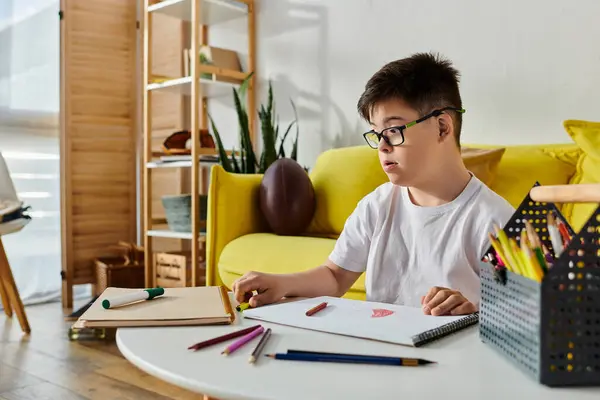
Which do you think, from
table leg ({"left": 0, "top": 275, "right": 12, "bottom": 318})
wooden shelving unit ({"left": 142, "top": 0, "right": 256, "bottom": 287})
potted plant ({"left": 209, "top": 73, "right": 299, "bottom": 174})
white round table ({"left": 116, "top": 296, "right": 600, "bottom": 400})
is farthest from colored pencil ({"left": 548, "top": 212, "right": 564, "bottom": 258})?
table leg ({"left": 0, "top": 275, "right": 12, "bottom": 318})

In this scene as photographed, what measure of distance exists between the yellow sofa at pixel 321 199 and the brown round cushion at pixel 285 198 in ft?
0.24

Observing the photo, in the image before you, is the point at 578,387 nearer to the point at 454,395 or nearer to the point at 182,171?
the point at 454,395

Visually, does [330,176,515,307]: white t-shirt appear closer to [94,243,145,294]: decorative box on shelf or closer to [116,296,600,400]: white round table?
[116,296,600,400]: white round table

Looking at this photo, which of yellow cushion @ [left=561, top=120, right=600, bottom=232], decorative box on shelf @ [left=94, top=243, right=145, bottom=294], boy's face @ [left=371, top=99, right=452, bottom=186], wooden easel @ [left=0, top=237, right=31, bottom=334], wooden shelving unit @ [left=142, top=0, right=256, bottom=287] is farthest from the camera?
decorative box on shelf @ [left=94, top=243, right=145, bottom=294]

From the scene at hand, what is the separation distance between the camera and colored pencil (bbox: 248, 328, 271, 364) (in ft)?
1.92

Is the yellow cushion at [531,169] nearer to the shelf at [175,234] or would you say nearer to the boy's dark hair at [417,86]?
the boy's dark hair at [417,86]

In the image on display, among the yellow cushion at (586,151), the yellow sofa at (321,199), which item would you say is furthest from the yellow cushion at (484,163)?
the yellow cushion at (586,151)

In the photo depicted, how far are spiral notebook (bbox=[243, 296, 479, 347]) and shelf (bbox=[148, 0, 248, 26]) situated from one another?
9.34ft

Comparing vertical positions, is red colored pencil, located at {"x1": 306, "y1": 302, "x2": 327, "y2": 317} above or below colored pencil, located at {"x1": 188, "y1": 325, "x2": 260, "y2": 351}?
below

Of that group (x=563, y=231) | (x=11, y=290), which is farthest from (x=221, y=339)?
(x=11, y=290)

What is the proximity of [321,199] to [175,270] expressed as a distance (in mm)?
1056

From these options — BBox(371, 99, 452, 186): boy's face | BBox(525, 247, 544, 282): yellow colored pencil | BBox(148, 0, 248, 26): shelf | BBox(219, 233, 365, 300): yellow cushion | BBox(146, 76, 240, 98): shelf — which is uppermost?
BBox(148, 0, 248, 26): shelf

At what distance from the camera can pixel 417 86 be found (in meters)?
1.08

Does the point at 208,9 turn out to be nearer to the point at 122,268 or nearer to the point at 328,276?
the point at 122,268
